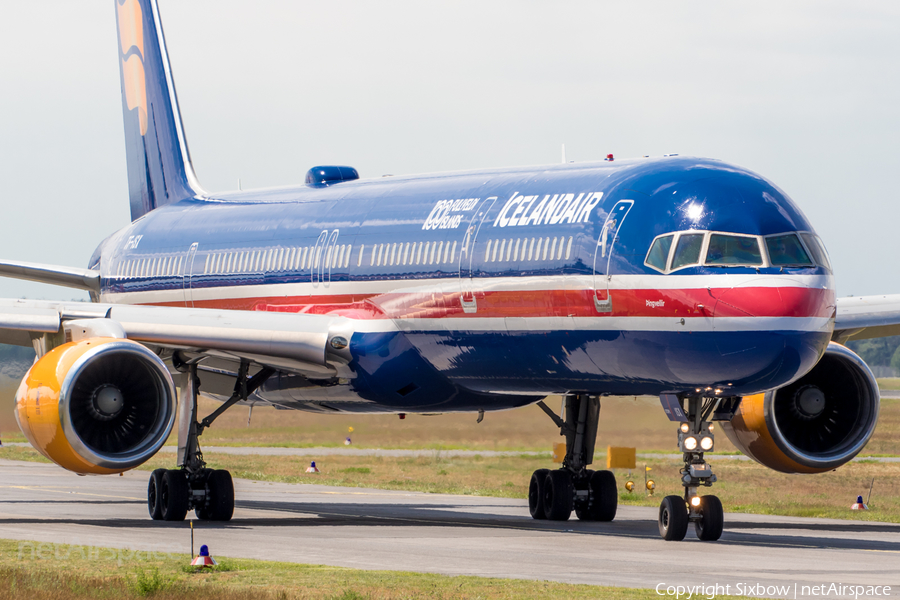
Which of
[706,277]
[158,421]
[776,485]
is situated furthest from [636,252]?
[776,485]

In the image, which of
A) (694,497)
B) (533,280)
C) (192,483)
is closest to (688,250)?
(533,280)

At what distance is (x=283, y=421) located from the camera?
40.0 meters

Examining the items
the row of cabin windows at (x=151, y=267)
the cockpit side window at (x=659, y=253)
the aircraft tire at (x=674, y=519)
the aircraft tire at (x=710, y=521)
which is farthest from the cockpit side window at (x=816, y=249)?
the row of cabin windows at (x=151, y=267)

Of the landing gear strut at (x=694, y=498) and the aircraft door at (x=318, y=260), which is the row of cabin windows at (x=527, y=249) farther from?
the aircraft door at (x=318, y=260)

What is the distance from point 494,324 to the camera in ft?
67.2

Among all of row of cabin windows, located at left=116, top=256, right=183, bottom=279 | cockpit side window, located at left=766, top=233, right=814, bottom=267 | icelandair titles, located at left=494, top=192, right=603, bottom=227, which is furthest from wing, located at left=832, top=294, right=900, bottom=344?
row of cabin windows, located at left=116, top=256, right=183, bottom=279

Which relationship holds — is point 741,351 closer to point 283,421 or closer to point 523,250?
point 523,250

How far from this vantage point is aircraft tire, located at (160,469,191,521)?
23.0 metres

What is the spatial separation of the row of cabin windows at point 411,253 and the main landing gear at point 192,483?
8.04ft

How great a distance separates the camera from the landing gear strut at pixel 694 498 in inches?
734

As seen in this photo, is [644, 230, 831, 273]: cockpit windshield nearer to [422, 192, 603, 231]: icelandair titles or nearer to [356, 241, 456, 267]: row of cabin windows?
[422, 192, 603, 231]: icelandair titles

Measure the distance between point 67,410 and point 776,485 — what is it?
2087 cm

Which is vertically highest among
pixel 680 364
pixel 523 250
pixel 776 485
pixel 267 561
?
pixel 523 250

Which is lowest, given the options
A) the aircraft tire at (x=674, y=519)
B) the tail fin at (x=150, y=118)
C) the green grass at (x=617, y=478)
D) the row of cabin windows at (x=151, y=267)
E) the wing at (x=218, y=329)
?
the green grass at (x=617, y=478)
